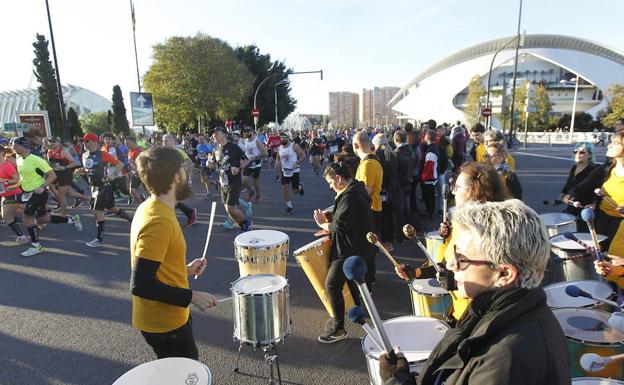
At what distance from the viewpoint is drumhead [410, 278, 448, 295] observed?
10.2ft

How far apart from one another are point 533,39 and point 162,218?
99.1 metres

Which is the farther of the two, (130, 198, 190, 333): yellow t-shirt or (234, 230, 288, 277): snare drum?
(234, 230, 288, 277): snare drum

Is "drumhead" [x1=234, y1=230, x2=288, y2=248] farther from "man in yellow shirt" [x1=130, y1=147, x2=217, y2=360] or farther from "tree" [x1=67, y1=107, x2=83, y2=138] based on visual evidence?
"tree" [x1=67, y1=107, x2=83, y2=138]

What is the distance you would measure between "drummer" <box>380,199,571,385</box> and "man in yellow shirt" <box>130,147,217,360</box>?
48.6 inches

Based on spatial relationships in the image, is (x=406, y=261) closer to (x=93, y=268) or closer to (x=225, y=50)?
(x=93, y=268)

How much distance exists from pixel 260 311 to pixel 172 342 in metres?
0.73

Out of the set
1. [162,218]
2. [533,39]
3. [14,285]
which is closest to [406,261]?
[162,218]

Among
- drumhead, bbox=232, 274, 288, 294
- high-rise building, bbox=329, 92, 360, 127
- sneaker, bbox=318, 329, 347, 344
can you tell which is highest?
high-rise building, bbox=329, 92, 360, 127

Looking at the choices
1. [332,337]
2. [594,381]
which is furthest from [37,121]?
[594,381]

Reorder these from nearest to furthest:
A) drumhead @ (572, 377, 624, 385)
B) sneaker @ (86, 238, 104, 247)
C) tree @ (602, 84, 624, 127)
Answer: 1. drumhead @ (572, 377, 624, 385)
2. sneaker @ (86, 238, 104, 247)
3. tree @ (602, 84, 624, 127)

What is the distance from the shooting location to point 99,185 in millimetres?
7160

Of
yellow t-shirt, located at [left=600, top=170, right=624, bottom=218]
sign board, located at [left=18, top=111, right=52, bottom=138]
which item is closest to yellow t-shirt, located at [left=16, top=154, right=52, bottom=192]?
yellow t-shirt, located at [left=600, top=170, right=624, bottom=218]

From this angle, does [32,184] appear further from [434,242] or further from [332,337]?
[434,242]

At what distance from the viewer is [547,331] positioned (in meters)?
1.13
